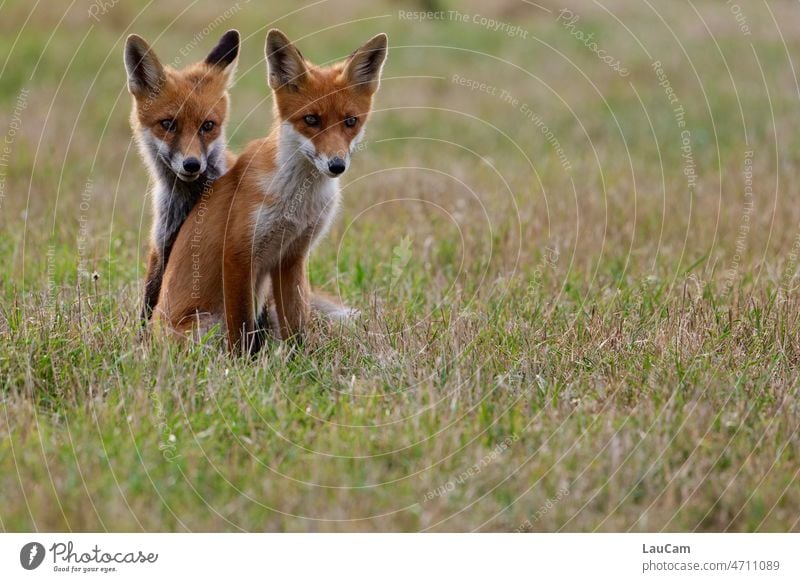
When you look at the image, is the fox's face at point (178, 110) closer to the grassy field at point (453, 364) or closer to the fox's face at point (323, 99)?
the fox's face at point (323, 99)

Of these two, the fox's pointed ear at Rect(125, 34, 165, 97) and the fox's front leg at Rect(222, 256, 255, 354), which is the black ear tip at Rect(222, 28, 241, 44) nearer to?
the fox's pointed ear at Rect(125, 34, 165, 97)

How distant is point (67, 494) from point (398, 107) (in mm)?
12849

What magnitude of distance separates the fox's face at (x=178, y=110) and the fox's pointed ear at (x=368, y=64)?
116 cm

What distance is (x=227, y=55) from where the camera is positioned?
→ 762 cm

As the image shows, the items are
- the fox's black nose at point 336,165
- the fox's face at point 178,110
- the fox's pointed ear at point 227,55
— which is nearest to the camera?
the fox's black nose at point 336,165

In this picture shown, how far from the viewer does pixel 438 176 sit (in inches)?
519

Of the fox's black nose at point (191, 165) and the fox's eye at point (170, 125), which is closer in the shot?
the fox's black nose at point (191, 165)

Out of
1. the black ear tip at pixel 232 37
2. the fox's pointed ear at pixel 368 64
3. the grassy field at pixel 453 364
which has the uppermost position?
the black ear tip at pixel 232 37

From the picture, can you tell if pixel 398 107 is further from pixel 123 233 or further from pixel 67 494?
pixel 67 494

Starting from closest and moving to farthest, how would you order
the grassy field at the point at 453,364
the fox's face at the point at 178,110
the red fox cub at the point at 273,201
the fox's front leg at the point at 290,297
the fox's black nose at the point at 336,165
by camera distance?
the grassy field at the point at 453,364 → the fox's black nose at the point at 336,165 → the red fox cub at the point at 273,201 → the fox's face at the point at 178,110 → the fox's front leg at the point at 290,297

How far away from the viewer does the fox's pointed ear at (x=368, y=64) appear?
6926 millimetres

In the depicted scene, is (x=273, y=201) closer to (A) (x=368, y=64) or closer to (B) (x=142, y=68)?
(A) (x=368, y=64)

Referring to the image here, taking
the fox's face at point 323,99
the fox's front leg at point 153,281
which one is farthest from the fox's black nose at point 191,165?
the fox's front leg at point 153,281

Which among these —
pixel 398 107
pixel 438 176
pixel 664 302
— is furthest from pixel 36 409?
pixel 398 107
